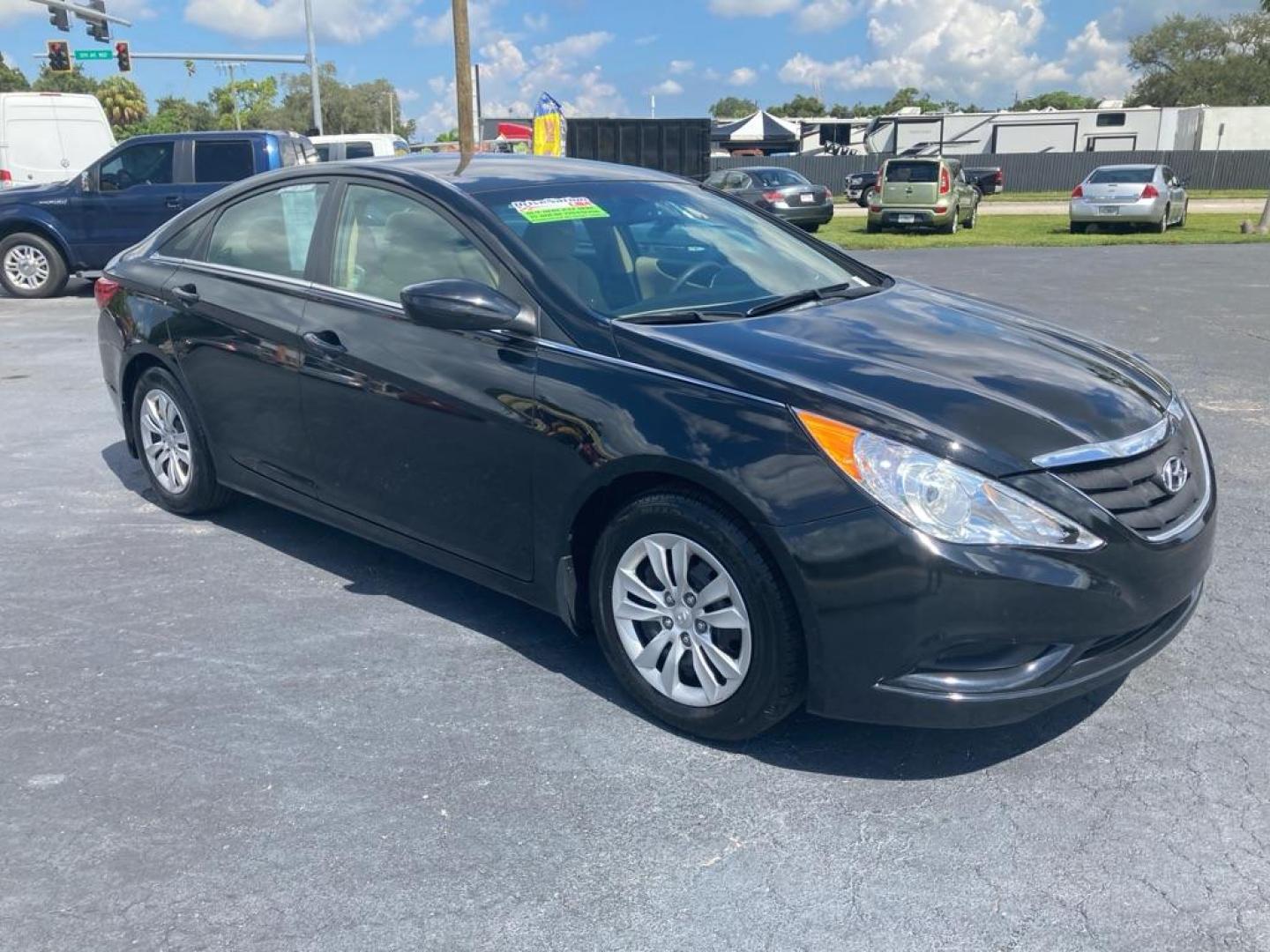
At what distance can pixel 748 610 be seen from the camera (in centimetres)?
307

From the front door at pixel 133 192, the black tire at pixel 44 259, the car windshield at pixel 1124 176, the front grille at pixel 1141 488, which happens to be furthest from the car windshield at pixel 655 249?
the car windshield at pixel 1124 176

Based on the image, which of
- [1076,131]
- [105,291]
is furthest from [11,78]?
[105,291]

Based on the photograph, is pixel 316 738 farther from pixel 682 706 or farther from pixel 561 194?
pixel 561 194

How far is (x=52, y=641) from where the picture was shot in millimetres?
4055

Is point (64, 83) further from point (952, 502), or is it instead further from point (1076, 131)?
point (952, 502)

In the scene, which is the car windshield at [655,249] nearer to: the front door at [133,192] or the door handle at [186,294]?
the door handle at [186,294]

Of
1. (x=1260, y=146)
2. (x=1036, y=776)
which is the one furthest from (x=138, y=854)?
(x=1260, y=146)

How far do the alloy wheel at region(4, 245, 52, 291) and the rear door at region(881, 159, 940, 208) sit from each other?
52.7ft

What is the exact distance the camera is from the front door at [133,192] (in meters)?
12.8

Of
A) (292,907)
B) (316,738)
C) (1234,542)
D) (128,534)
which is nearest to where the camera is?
(292,907)

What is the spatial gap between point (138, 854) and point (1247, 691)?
3250 mm

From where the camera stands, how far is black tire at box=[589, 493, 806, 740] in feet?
9.93

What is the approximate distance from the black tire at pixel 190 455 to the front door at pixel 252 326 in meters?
0.13

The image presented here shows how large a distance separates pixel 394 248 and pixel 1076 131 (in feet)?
161
